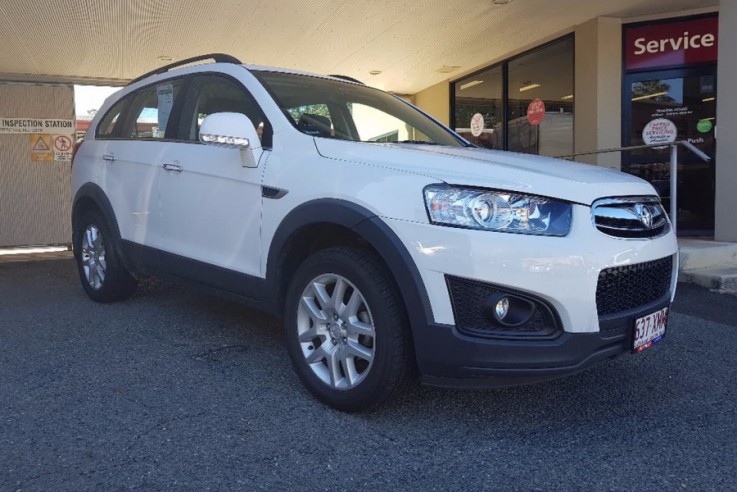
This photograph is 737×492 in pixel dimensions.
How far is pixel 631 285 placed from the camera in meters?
2.72

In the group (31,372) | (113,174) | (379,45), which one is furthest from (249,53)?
(31,372)

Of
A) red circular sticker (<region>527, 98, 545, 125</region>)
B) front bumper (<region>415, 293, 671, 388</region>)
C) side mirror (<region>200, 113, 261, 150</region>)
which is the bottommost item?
front bumper (<region>415, 293, 671, 388</region>)

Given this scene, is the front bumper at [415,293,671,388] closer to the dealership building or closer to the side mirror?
the side mirror

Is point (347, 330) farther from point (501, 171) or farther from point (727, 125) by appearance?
point (727, 125)

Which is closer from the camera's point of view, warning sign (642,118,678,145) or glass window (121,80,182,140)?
glass window (121,80,182,140)

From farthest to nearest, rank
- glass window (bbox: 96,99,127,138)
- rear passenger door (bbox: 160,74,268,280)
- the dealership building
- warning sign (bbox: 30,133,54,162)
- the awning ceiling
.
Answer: warning sign (bbox: 30,133,54,162)
the dealership building
the awning ceiling
glass window (bbox: 96,99,127,138)
rear passenger door (bbox: 160,74,268,280)

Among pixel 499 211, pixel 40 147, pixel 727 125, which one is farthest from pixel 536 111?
pixel 40 147

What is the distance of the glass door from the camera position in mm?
8773

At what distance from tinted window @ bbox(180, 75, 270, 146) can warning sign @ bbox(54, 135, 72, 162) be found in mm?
8385

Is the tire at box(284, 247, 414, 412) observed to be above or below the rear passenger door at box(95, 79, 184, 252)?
below

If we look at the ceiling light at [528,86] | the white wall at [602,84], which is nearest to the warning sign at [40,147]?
the ceiling light at [528,86]

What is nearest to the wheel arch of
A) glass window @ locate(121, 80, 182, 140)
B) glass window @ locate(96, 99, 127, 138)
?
glass window @ locate(121, 80, 182, 140)

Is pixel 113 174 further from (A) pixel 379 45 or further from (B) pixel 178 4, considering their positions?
(A) pixel 379 45

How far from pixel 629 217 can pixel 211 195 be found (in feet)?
7.40
